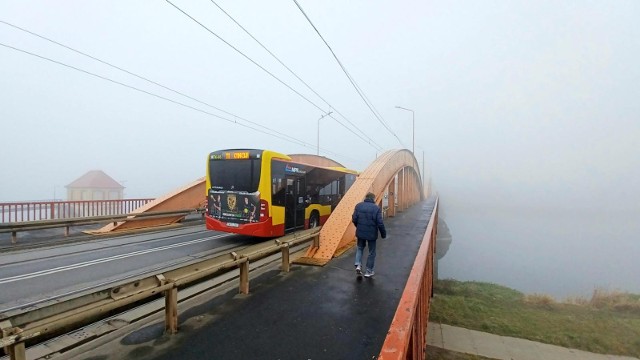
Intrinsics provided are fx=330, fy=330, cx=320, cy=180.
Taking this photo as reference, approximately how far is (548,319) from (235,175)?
11411mm

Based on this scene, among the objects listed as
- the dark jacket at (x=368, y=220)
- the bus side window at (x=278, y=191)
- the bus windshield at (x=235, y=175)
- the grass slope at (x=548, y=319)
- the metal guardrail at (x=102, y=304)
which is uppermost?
the bus windshield at (x=235, y=175)

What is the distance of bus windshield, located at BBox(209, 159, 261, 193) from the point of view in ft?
36.4

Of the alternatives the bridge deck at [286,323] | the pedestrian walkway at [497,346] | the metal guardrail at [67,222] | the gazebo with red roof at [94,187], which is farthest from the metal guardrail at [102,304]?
the gazebo with red roof at [94,187]

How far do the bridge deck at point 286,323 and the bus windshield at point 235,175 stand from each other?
4650mm

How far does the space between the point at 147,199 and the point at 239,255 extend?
49.1 ft

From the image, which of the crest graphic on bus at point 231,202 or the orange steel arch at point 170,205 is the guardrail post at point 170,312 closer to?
the crest graphic on bus at point 231,202

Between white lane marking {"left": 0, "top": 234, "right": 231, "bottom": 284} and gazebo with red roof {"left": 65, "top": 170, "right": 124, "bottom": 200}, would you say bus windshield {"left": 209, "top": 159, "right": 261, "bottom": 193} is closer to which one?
white lane marking {"left": 0, "top": 234, "right": 231, "bottom": 284}

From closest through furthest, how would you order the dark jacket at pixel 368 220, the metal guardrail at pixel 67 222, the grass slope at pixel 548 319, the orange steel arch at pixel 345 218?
the dark jacket at pixel 368 220 < the orange steel arch at pixel 345 218 < the grass slope at pixel 548 319 < the metal guardrail at pixel 67 222

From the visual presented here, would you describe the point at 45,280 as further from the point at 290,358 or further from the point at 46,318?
the point at 290,358

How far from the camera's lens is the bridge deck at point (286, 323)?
3803mm

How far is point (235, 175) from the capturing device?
11.4 m

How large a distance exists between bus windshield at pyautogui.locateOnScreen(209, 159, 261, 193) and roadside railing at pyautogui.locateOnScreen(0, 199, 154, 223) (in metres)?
6.91

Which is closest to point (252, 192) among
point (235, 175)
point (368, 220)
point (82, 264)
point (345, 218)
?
point (235, 175)

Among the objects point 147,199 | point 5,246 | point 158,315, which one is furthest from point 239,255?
point 147,199
